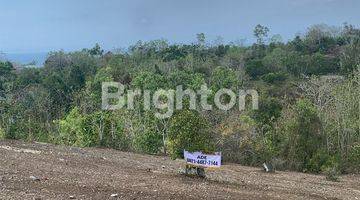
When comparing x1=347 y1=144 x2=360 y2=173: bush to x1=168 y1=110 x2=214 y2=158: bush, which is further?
x1=347 y1=144 x2=360 y2=173: bush

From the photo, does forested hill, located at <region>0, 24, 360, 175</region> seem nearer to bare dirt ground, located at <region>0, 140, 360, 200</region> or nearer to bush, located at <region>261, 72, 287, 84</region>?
bare dirt ground, located at <region>0, 140, 360, 200</region>

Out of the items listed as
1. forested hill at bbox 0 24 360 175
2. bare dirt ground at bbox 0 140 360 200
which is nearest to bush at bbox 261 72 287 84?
forested hill at bbox 0 24 360 175

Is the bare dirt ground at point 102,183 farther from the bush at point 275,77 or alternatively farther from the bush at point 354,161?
the bush at point 275,77

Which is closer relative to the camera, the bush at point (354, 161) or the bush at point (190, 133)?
the bush at point (190, 133)

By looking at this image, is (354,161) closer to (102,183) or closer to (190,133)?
(190,133)

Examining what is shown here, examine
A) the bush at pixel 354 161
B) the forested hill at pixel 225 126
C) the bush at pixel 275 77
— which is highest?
the bush at pixel 275 77

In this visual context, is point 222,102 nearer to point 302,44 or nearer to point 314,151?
point 314,151
